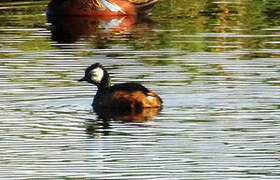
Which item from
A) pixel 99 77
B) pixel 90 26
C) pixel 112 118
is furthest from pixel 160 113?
pixel 90 26

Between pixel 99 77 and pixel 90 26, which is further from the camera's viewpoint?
pixel 90 26

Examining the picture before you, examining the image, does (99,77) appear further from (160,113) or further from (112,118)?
(160,113)

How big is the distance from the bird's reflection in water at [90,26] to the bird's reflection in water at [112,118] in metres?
7.32

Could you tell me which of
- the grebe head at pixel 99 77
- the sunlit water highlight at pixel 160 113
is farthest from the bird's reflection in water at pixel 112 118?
the grebe head at pixel 99 77

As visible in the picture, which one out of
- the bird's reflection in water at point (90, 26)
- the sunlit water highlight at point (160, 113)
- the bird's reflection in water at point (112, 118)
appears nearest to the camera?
the sunlit water highlight at point (160, 113)

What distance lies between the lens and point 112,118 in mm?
17188

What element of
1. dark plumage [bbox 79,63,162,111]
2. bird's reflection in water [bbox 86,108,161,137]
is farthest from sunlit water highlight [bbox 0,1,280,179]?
dark plumage [bbox 79,63,162,111]

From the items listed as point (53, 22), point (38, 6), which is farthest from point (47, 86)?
point (38, 6)

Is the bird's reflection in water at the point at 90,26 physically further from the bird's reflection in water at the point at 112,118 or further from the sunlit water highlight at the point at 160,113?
the bird's reflection in water at the point at 112,118

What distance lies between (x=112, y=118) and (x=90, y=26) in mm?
10660

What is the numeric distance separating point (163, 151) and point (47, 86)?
16.4ft

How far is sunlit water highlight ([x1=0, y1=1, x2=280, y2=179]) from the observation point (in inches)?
540

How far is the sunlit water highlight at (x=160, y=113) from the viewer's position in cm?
1372

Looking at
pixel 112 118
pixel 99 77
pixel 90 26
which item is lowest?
pixel 90 26
